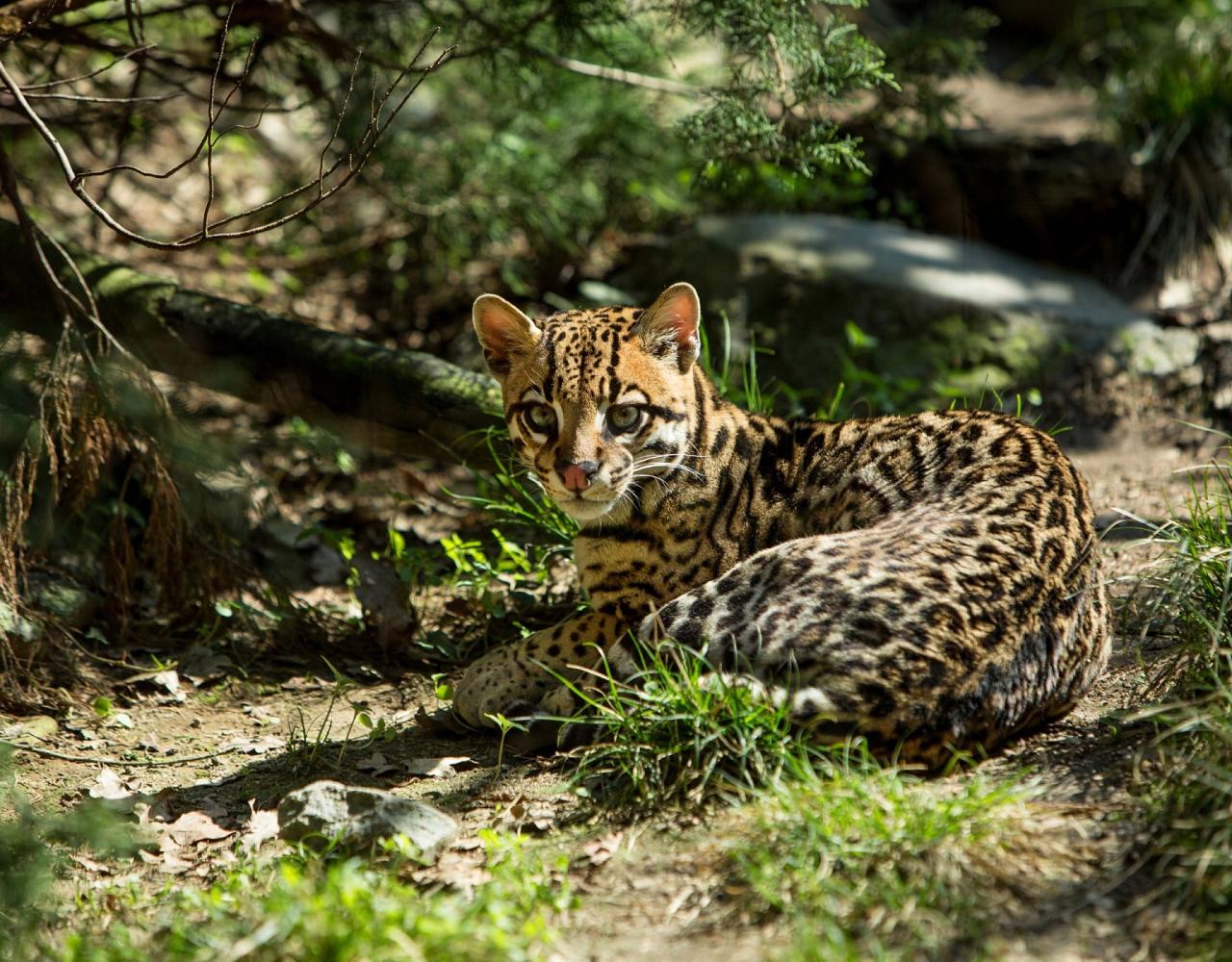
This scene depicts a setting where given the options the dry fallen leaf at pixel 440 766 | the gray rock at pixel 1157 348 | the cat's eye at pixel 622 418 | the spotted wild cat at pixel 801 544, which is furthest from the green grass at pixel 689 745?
the gray rock at pixel 1157 348

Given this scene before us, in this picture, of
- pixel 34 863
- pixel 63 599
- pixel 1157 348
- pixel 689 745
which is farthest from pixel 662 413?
pixel 1157 348

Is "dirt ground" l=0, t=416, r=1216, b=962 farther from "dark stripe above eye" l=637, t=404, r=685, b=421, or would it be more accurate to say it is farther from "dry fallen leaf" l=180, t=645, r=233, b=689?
"dark stripe above eye" l=637, t=404, r=685, b=421

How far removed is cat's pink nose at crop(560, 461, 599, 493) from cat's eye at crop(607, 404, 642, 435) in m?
0.26

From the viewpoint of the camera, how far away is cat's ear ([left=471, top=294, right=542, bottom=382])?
565 centimetres

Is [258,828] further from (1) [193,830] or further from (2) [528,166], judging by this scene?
(2) [528,166]

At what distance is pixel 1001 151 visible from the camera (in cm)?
1055

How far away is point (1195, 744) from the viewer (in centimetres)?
441

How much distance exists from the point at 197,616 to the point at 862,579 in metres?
3.97

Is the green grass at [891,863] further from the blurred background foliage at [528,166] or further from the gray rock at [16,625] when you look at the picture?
the gray rock at [16,625]

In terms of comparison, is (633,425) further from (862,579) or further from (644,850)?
(644,850)

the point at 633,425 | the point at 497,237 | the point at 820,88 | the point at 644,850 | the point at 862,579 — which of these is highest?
the point at 820,88

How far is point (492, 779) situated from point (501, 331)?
6.61 ft

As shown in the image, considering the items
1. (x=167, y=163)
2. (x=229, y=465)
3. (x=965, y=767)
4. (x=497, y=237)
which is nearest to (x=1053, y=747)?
(x=965, y=767)

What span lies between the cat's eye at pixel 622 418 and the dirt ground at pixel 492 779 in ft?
4.82
